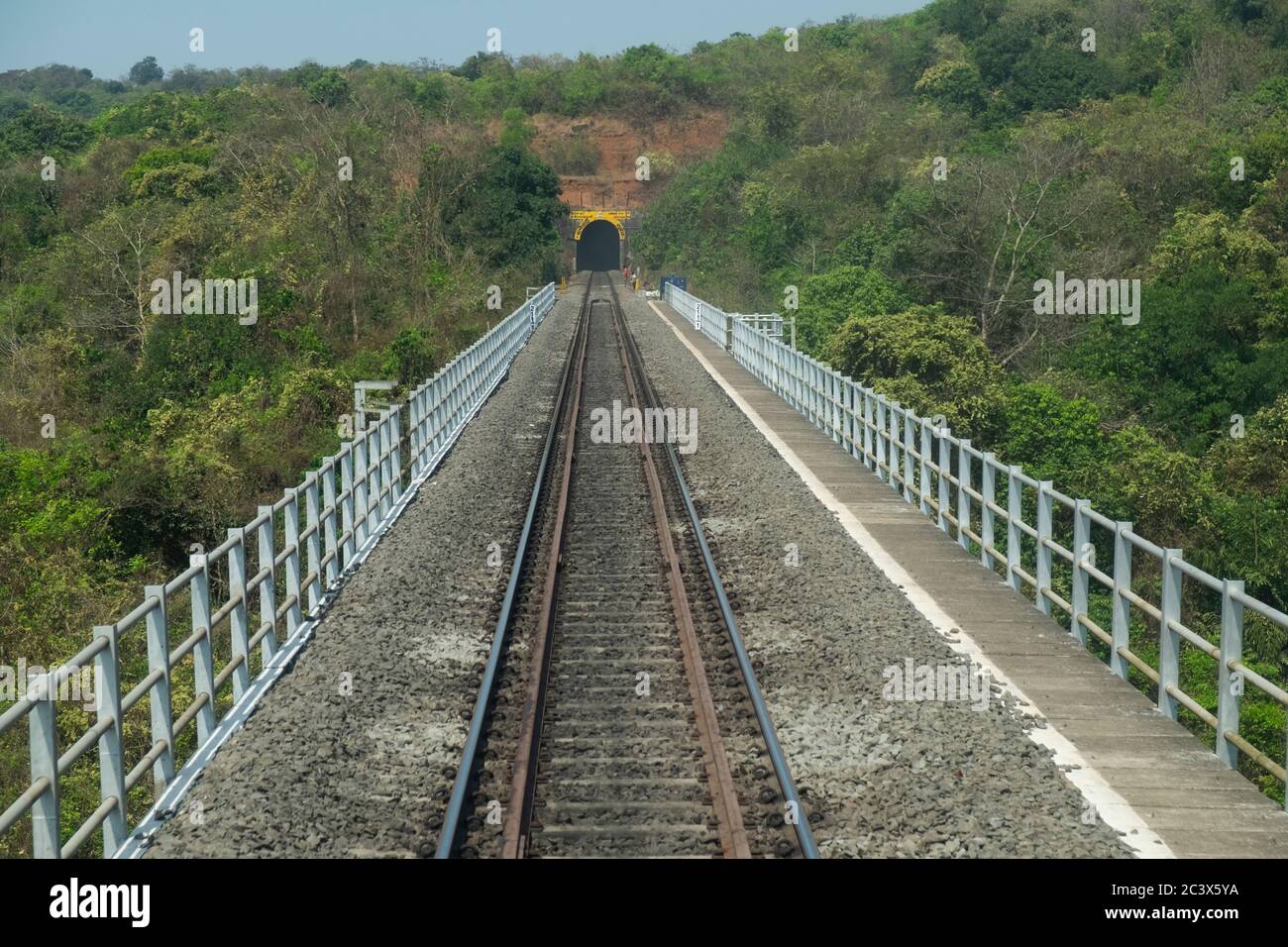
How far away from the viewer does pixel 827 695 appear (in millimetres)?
10977

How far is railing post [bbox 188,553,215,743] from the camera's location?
975 centimetres

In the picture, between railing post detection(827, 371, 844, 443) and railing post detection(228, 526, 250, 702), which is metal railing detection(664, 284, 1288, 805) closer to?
railing post detection(827, 371, 844, 443)

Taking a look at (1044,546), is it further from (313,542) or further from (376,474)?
(376,474)

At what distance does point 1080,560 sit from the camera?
12.2m

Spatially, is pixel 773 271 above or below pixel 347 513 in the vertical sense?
above

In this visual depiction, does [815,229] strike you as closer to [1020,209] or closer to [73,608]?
[1020,209]

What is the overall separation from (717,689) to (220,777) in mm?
3695

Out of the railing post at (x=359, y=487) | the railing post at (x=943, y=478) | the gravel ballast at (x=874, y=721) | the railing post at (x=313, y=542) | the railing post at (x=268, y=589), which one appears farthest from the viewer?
the railing post at (x=943, y=478)

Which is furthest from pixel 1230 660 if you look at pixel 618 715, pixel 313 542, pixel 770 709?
pixel 313 542

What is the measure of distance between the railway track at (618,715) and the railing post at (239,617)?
1707 mm

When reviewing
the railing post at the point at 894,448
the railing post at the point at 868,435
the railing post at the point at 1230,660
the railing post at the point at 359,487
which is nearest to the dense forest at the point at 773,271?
the railing post at the point at 359,487

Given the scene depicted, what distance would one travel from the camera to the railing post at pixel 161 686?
8922 millimetres

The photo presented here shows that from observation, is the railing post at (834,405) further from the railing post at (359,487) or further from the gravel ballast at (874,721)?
the railing post at (359,487)

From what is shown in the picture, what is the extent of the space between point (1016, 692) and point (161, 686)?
5.91m
